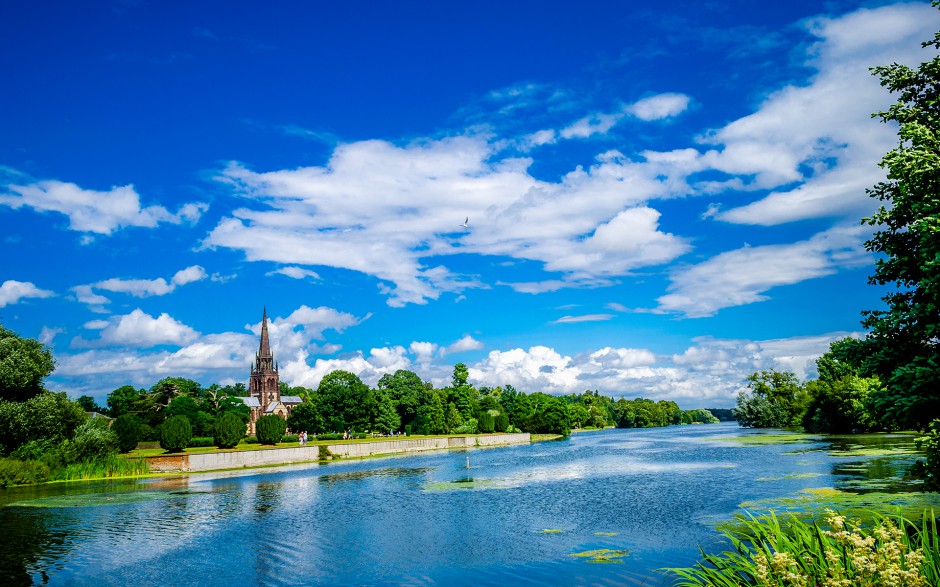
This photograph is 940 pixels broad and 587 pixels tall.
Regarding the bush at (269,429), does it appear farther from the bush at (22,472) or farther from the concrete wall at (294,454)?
the bush at (22,472)

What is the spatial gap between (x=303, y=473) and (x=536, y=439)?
246 ft

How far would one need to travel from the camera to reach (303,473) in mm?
58781

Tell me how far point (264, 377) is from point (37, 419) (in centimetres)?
14072

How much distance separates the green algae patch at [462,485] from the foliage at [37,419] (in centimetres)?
3087

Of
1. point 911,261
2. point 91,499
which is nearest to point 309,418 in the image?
point 91,499

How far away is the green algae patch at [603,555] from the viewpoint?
66.5 feet

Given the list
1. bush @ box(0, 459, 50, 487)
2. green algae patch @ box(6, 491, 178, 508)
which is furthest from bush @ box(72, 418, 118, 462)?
green algae patch @ box(6, 491, 178, 508)

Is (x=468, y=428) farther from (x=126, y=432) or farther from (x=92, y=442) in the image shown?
(x=92, y=442)

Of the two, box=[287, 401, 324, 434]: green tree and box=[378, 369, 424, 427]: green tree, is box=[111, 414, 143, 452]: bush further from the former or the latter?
box=[378, 369, 424, 427]: green tree

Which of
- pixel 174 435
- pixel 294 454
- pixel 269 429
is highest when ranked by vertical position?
pixel 174 435

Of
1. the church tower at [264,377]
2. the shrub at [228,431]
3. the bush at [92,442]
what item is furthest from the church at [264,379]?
the bush at [92,442]

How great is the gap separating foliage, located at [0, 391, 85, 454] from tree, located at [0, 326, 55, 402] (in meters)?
1.07

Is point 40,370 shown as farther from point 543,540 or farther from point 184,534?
point 543,540

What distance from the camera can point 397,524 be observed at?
2922cm
